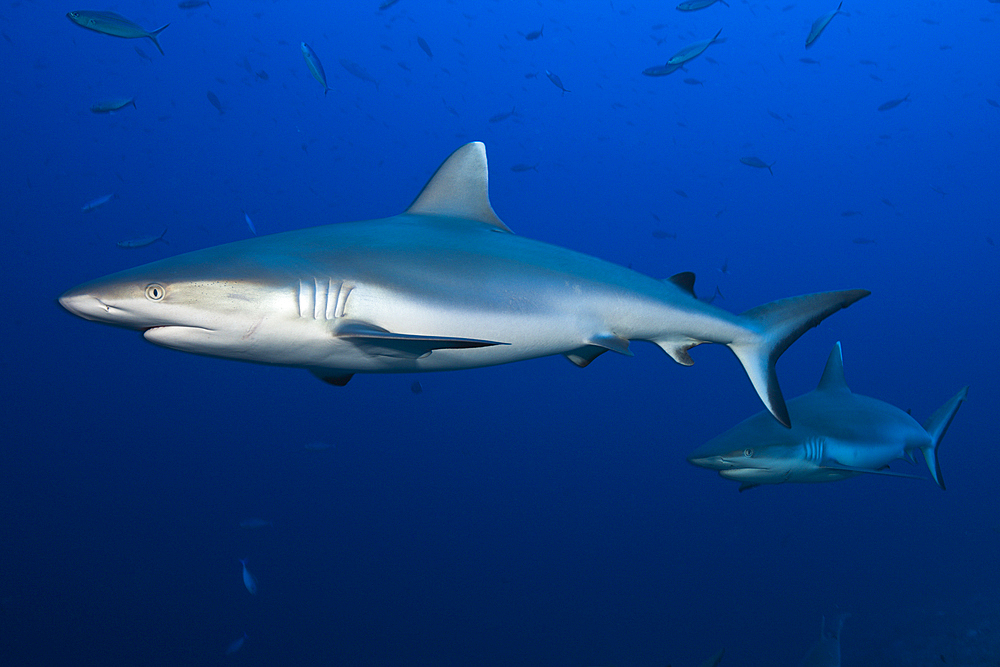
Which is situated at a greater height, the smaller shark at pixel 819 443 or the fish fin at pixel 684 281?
the fish fin at pixel 684 281

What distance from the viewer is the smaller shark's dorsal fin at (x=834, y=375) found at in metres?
4.00

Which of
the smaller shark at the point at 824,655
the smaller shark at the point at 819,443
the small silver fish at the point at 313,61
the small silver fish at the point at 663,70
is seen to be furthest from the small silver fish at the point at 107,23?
the smaller shark at the point at 824,655

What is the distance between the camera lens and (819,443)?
3.41 metres

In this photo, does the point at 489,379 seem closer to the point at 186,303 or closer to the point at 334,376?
the point at 334,376

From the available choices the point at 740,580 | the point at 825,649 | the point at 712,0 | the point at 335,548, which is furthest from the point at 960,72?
the point at 335,548

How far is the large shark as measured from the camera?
152 cm

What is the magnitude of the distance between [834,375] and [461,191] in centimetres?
324

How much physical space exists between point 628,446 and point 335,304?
49.9 meters

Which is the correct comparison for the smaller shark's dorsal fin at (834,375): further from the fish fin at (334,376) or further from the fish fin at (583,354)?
the fish fin at (334,376)

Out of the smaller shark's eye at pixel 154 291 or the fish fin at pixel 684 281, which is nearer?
the smaller shark's eye at pixel 154 291

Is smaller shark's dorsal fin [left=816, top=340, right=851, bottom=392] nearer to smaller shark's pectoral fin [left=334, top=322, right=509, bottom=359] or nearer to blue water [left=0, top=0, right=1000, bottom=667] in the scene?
smaller shark's pectoral fin [left=334, top=322, right=509, bottom=359]

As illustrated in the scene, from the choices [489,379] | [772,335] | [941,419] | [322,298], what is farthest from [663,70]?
[489,379]

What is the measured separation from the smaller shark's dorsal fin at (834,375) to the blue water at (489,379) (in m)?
8.19

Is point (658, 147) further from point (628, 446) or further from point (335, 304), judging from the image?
point (335, 304)
